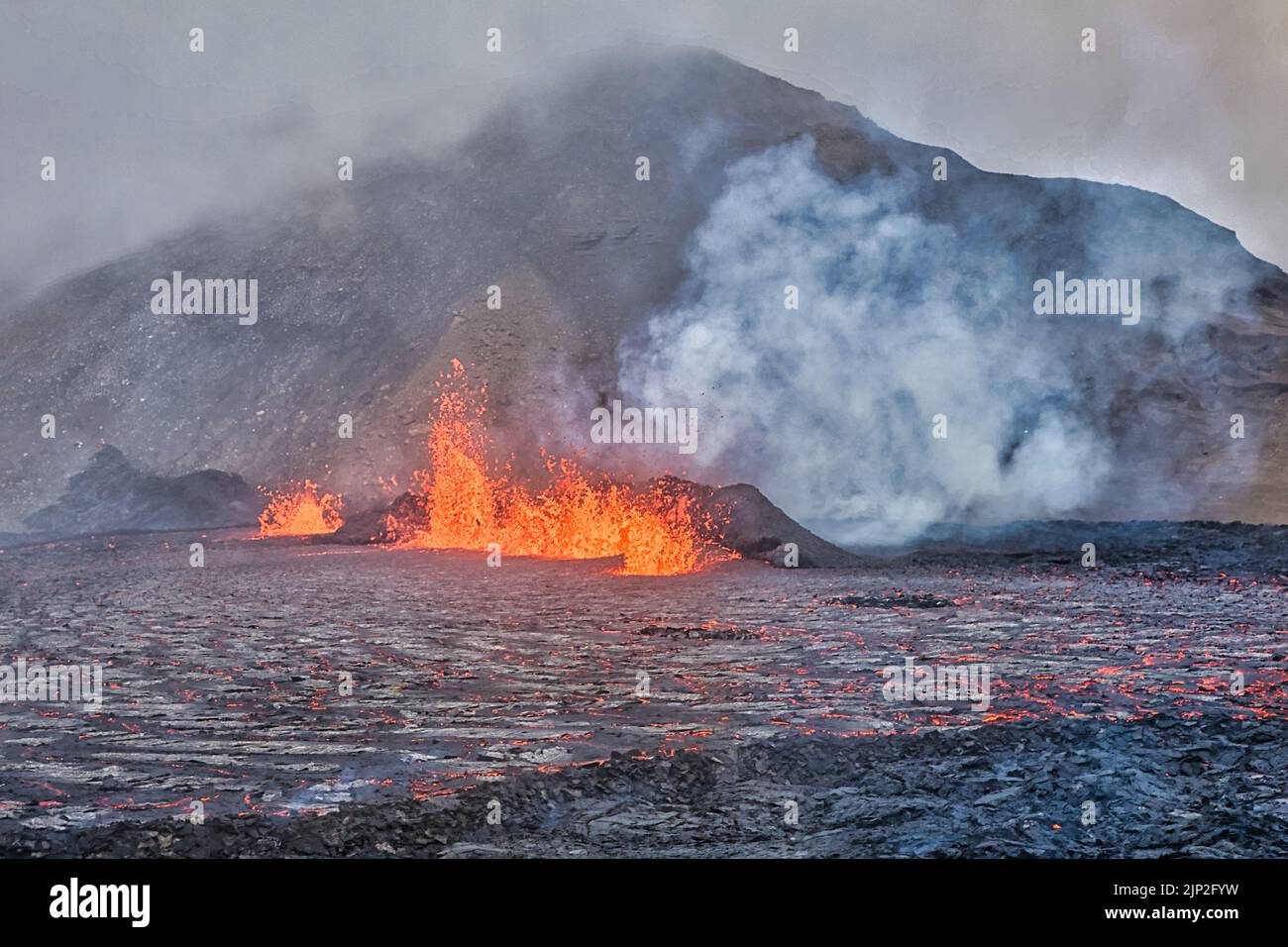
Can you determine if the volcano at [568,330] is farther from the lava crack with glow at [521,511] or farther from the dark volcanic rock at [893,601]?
the dark volcanic rock at [893,601]

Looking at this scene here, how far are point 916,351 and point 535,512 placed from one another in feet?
45.9

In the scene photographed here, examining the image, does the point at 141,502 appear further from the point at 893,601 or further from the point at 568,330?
the point at 893,601

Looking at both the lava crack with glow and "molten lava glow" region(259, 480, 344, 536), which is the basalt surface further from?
"molten lava glow" region(259, 480, 344, 536)

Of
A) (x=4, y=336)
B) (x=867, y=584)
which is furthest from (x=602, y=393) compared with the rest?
(x=4, y=336)

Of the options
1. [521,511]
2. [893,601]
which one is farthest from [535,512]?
[893,601]

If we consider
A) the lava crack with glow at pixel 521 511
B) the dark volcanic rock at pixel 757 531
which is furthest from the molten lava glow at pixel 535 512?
the dark volcanic rock at pixel 757 531

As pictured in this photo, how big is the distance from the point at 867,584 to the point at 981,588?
1.74 meters

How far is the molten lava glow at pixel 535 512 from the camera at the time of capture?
2310cm

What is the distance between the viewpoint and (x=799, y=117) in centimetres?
5241

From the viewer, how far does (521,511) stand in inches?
1146

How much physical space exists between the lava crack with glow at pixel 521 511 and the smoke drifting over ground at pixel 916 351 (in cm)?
499

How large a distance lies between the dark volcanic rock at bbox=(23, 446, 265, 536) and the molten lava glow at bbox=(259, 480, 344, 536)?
0.69 metres

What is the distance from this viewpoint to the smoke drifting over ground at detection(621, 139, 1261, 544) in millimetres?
34094

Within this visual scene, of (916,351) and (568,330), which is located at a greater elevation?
(568,330)
